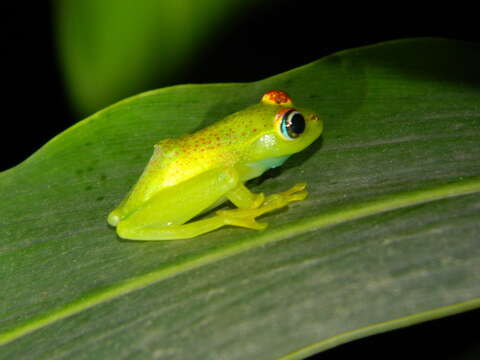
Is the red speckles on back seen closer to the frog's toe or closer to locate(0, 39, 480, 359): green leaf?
Answer: locate(0, 39, 480, 359): green leaf

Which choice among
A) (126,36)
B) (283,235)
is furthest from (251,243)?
(126,36)

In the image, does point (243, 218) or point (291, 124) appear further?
point (291, 124)

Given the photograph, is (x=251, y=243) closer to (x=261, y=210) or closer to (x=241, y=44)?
(x=261, y=210)

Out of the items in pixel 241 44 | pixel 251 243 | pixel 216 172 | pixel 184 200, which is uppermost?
pixel 241 44

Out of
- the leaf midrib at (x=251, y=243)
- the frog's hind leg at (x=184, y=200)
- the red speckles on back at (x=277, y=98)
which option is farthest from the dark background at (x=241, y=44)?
the leaf midrib at (x=251, y=243)

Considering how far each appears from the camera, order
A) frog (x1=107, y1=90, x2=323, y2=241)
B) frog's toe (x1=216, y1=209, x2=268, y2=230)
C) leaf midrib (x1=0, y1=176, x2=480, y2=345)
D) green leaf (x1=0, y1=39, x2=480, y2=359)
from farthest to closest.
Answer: frog (x1=107, y1=90, x2=323, y2=241), frog's toe (x1=216, y1=209, x2=268, y2=230), leaf midrib (x1=0, y1=176, x2=480, y2=345), green leaf (x1=0, y1=39, x2=480, y2=359)

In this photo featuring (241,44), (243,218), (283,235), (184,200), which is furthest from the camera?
(241,44)

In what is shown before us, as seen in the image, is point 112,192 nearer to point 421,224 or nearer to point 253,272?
point 253,272

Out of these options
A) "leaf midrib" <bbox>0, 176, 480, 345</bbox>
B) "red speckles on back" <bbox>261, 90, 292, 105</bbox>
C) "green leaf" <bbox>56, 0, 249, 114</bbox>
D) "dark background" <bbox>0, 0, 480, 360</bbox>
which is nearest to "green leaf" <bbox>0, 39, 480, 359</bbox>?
"leaf midrib" <bbox>0, 176, 480, 345</bbox>
